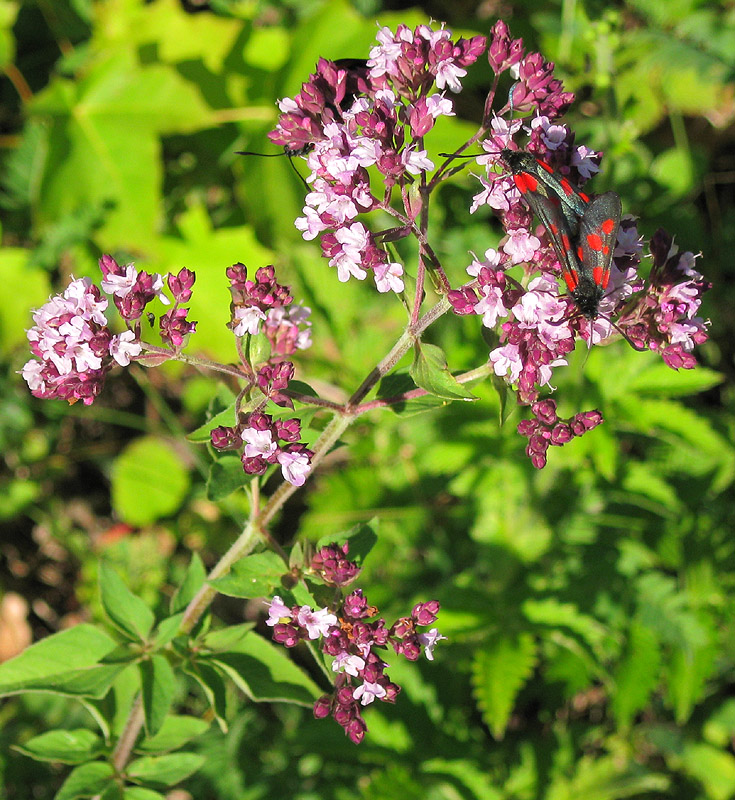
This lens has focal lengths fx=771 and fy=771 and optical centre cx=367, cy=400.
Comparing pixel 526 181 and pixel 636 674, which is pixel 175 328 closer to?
pixel 526 181

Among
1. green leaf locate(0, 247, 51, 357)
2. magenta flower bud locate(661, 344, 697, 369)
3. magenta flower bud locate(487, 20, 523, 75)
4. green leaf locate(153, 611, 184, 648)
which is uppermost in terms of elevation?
magenta flower bud locate(487, 20, 523, 75)

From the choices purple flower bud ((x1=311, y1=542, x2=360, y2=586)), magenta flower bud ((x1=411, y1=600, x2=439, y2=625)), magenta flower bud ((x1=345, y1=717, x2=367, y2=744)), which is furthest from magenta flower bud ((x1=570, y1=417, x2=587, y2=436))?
magenta flower bud ((x1=345, y1=717, x2=367, y2=744))

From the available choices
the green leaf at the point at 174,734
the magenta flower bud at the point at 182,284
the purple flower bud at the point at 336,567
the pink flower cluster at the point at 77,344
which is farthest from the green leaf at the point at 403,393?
the green leaf at the point at 174,734

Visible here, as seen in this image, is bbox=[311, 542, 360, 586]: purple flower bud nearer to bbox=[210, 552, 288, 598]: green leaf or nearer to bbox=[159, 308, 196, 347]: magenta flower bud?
bbox=[210, 552, 288, 598]: green leaf

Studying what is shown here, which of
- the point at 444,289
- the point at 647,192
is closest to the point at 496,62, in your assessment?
the point at 444,289

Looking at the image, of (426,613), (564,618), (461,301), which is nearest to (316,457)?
(426,613)

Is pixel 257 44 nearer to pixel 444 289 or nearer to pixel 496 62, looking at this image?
pixel 496 62
